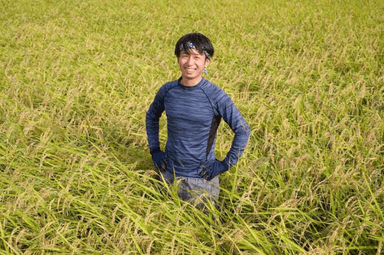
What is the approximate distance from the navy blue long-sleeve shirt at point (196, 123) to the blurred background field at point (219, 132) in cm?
24

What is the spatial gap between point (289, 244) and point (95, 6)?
34.8 feet

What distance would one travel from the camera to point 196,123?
2049 millimetres

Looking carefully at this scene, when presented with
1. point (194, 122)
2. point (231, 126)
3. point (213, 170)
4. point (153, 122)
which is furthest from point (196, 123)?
point (153, 122)

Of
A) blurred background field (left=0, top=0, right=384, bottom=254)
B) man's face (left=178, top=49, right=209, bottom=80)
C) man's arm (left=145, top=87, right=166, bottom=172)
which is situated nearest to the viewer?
man's face (left=178, top=49, right=209, bottom=80)

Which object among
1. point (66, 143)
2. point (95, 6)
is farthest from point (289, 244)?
point (95, 6)

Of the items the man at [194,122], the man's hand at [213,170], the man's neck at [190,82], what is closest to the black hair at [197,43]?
the man at [194,122]

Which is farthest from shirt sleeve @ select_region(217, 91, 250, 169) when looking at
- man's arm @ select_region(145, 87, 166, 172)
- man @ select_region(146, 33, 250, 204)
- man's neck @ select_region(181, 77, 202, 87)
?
man's arm @ select_region(145, 87, 166, 172)

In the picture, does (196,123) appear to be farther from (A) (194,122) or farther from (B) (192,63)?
(B) (192,63)

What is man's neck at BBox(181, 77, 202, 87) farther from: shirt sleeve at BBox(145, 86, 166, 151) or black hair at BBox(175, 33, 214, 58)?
shirt sleeve at BBox(145, 86, 166, 151)

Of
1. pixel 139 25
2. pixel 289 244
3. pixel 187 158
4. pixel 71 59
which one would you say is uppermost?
pixel 139 25

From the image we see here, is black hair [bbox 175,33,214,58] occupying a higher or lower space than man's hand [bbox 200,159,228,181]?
higher

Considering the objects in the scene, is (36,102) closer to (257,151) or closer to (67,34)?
(257,151)

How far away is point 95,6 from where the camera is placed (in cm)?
1062

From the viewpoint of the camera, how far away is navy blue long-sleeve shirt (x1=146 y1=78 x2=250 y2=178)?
2.01 metres
